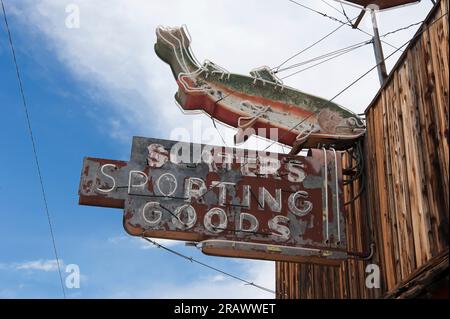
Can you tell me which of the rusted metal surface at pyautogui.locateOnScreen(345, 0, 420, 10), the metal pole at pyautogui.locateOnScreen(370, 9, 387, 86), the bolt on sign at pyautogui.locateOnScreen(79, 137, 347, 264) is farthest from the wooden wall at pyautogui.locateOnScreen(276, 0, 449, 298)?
the rusted metal surface at pyautogui.locateOnScreen(345, 0, 420, 10)

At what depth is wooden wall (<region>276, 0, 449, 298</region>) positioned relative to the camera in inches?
246

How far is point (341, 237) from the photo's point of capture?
7.98 m

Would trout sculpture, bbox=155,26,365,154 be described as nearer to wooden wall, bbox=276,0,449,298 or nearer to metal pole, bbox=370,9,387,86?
wooden wall, bbox=276,0,449,298

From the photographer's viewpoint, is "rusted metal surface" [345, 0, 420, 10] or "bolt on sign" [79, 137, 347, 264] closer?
"bolt on sign" [79, 137, 347, 264]

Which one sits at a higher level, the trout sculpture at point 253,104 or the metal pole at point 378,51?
the metal pole at point 378,51

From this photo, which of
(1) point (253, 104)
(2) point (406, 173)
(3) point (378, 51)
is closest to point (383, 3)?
(3) point (378, 51)

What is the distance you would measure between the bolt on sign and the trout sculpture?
505 mm

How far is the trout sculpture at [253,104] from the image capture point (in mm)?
8898

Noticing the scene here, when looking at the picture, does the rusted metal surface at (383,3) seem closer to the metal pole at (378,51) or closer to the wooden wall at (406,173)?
the metal pole at (378,51)

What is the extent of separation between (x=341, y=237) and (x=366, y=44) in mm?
3515

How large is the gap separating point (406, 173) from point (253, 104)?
9.30 feet

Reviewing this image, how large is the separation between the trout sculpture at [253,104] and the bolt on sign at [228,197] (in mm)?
505

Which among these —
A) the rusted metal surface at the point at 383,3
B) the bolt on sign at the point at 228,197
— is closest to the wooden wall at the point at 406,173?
the bolt on sign at the point at 228,197
